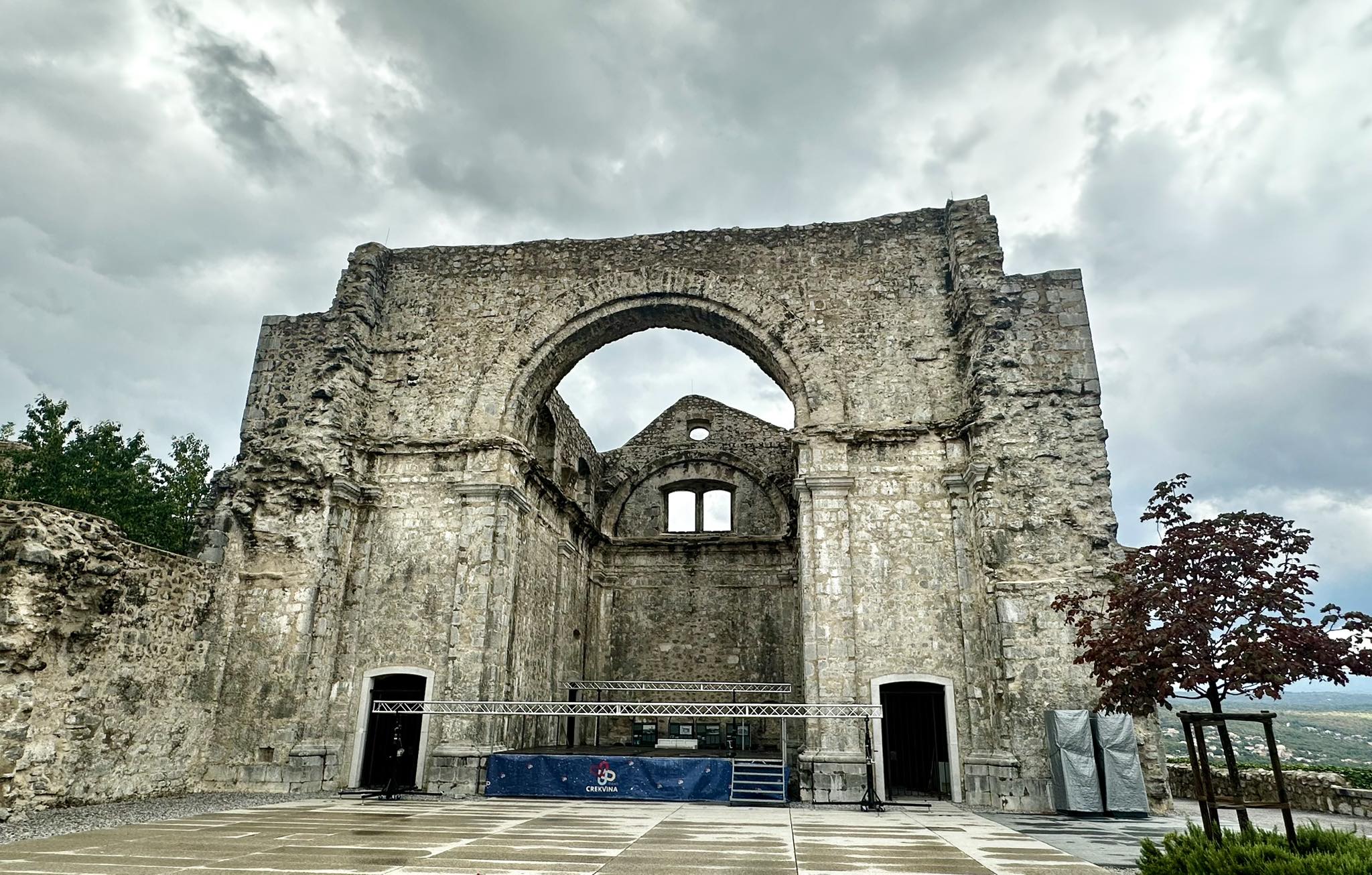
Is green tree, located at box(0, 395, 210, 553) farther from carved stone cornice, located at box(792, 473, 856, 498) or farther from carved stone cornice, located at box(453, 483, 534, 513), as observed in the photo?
carved stone cornice, located at box(792, 473, 856, 498)

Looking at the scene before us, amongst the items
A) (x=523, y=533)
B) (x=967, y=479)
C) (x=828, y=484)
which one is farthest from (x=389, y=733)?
(x=967, y=479)

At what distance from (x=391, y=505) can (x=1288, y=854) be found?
14234mm

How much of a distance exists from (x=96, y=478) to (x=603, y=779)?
53.8ft

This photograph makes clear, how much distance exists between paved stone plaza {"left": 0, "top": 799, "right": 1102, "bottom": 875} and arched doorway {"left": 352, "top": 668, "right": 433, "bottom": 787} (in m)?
2.74

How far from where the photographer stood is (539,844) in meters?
8.02

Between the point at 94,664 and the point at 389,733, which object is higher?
the point at 94,664

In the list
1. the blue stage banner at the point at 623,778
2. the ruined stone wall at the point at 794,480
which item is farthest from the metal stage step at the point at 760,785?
the ruined stone wall at the point at 794,480

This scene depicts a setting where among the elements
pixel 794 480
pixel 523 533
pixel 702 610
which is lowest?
pixel 702 610

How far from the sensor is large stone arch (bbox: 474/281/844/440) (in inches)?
614

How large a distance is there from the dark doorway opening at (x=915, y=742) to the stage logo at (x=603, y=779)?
517 cm

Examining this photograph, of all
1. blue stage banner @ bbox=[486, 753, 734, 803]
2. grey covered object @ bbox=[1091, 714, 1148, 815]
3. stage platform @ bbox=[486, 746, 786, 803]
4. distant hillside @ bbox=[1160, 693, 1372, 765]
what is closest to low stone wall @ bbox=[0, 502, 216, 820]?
stage platform @ bbox=[486, 746, 786, 803]

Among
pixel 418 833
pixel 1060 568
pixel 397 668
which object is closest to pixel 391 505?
pixel 397 668

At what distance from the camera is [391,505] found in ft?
50.8

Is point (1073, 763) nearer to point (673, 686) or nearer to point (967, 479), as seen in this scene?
point (967, 479)
